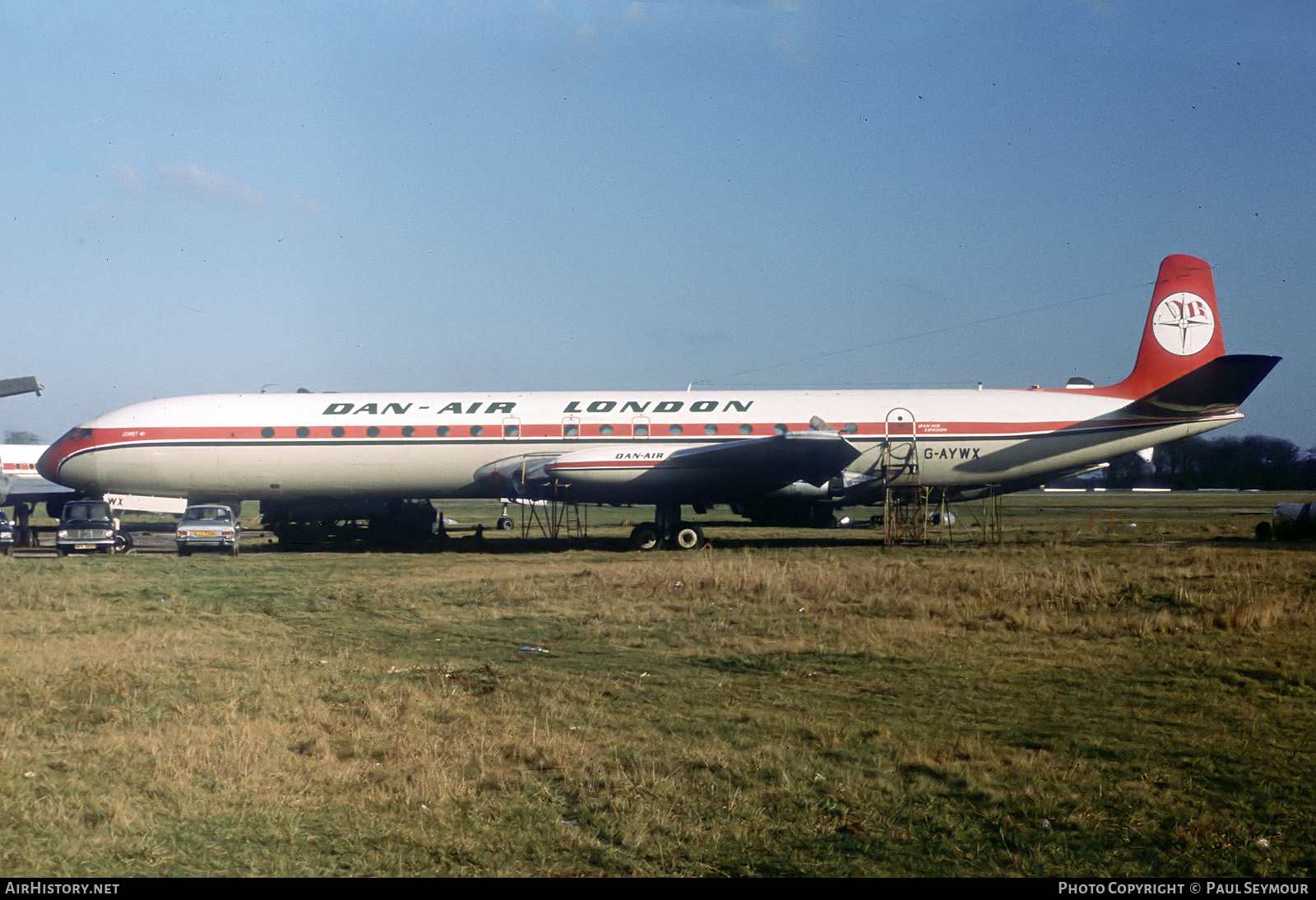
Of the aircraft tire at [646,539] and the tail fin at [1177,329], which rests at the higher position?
the tail fin at [1177,329]

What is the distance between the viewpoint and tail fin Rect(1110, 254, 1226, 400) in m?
30.7

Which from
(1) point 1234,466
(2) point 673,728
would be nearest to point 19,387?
(2) point 673,728

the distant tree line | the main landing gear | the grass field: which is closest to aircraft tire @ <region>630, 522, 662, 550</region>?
the main landing gear

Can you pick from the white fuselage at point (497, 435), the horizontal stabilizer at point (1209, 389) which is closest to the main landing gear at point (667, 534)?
the white fuselage at point (497, 435)

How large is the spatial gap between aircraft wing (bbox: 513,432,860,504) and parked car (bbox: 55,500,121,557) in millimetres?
12094

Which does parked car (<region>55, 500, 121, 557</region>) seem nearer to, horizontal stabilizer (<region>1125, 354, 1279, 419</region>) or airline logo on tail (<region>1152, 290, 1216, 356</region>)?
horizontal stabilizer (<region>1125, 354, 1279, 419</region>)

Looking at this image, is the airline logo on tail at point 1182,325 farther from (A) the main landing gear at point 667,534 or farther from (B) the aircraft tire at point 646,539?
(B) the aircraft tire at point 646,539

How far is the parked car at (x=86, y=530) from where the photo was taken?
28.7 meters

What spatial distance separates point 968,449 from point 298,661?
2216cm

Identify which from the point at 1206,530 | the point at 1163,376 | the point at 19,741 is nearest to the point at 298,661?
the point at 19,741

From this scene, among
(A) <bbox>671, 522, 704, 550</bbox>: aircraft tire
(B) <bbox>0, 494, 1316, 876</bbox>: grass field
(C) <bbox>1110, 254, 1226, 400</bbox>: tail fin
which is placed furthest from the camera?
(C) <bbox>1110, 254, 1226, 400</bbox>: tail fin

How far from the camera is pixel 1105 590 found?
17.1m

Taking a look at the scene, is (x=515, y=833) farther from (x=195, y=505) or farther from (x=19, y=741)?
(x=195, y=505)

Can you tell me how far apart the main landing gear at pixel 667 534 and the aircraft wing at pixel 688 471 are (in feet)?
2.38
